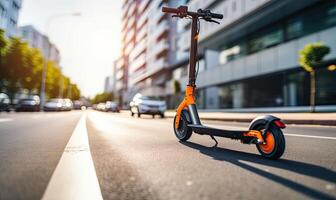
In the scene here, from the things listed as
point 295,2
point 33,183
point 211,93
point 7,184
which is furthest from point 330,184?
point 211,93

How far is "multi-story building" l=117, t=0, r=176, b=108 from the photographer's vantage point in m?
45.0

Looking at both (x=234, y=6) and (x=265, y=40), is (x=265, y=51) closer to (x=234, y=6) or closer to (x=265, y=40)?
(x=265, y=40)

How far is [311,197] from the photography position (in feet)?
5.50

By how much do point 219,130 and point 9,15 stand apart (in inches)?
2401

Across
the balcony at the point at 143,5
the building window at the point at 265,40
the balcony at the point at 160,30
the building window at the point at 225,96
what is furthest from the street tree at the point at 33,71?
the building window at the point at 265,40

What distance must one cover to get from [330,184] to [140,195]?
1374mm

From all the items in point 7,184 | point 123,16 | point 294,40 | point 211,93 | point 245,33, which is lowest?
point 7,184

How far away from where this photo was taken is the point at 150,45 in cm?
5491

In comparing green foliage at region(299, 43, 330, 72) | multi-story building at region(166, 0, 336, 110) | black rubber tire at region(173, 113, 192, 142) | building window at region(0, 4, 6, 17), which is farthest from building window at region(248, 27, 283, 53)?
building window at region(0, 4, 6, 17)

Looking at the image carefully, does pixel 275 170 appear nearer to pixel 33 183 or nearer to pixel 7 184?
pixel 33 183

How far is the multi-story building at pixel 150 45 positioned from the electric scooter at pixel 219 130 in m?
38.0

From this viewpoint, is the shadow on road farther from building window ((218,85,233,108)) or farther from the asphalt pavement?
building window ((218,85,233,108))

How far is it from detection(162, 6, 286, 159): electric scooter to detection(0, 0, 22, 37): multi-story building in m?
51.5

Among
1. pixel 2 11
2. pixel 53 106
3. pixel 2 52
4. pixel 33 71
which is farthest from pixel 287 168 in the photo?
pixel 2 11
